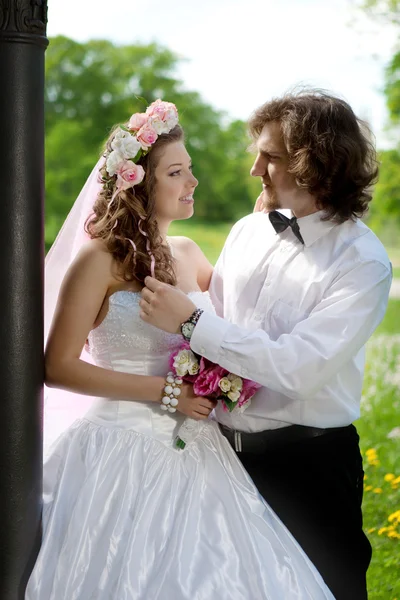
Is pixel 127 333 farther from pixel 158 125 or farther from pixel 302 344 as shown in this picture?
pixel 158 125

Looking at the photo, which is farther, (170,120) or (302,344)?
(170,120)

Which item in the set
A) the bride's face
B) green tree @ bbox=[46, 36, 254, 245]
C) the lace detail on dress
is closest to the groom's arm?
the lace detail on dress

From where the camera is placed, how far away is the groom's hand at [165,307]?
2.72 m

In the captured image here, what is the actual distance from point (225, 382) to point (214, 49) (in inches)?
1005

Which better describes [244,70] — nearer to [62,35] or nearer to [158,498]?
[62,35]

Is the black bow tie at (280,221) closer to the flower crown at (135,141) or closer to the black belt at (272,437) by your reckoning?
the flower crown at (135,141)

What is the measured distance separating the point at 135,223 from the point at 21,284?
0.61 metres

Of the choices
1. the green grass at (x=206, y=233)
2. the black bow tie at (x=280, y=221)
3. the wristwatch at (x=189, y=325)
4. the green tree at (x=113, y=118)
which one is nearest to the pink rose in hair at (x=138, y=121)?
the black bow tie at (x=280, y=221)

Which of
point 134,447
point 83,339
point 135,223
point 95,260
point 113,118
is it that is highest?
point 113,118

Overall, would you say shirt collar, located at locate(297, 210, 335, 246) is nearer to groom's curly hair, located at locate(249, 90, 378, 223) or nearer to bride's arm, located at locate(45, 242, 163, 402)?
groom's curly hair, located at locate(249, 90, 378, 223)

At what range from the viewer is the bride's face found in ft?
9.93

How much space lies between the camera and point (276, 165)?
9.99 ft

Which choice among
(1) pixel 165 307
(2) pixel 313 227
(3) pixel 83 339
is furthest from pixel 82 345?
(2) pixel 313 227

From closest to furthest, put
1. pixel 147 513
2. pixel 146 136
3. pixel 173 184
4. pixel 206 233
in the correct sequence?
pixel 147 513 → pixel 146 136 → pixel 173 184 → pixel 206 233
